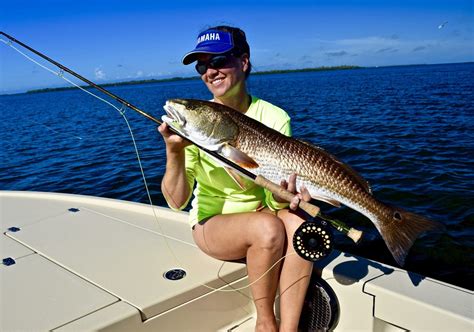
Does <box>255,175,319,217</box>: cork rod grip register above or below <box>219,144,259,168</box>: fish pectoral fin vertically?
below

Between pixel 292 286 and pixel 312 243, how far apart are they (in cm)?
37

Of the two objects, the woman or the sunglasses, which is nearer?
the woman

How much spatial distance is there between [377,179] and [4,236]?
7.49 metres

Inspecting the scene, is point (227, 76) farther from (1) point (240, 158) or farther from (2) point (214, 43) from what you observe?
(1) point (240, 158)

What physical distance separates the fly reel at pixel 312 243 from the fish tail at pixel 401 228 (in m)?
0.46

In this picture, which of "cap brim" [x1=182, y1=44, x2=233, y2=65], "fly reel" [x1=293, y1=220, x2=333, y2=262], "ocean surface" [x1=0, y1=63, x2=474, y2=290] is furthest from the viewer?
"ocean surface" [x1=0, y1=63, x2=474, y2=290]

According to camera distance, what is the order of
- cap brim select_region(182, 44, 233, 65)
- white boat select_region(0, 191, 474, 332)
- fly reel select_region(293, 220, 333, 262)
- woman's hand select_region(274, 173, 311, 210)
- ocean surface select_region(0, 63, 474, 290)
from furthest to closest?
ocean surface select_region(0, 63, 474, 290)
cap brim select_region(182, 44, 233, 65)
woman's hand select_region(274, 173, 311, 210)
fly reel select_region(293, 220, 333, 262)
white boat select_region(0, 191, 474, 332)

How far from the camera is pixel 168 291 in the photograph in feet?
9.55

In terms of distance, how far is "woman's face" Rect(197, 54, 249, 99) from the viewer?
135 inches

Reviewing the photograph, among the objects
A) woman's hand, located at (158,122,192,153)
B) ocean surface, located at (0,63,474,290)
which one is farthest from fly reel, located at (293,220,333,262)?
ocean surface, located at (0,63,474,290)

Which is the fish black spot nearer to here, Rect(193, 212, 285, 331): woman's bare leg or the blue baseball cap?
Rect(193, 212, 285, 331): woman's bare leg

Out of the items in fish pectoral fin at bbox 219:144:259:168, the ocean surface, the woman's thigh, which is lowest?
the ocean surface

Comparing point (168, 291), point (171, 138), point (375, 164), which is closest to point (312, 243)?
point (168, 291)

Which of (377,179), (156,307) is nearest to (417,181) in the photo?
(377,179)
